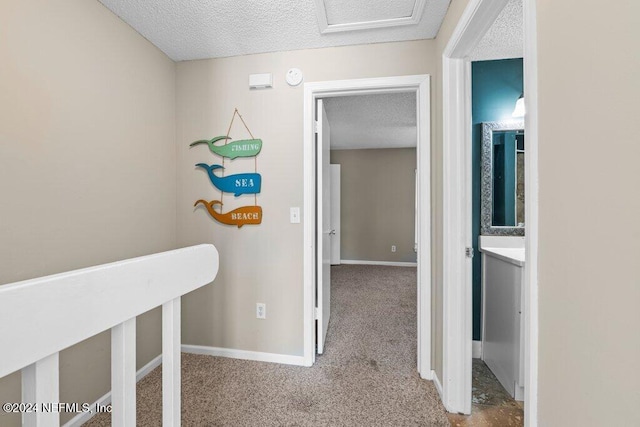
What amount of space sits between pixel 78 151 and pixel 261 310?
4.94 ft

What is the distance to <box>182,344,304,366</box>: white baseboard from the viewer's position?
2021 millimetres

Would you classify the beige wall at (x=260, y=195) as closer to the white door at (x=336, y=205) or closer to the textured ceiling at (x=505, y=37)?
the textured ceiling at (x=505, y=37)

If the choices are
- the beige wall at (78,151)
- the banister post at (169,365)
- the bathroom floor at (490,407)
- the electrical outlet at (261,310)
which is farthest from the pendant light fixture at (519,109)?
the beige wall at (78,151)

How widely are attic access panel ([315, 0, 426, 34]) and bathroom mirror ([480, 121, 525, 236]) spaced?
109 cm

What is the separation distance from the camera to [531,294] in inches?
32.4

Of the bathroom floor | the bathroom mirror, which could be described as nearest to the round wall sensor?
the bathroom mirror

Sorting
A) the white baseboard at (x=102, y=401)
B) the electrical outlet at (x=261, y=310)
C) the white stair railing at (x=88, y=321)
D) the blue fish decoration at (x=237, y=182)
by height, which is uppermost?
the blue fish decoration at (x=237, y=182)

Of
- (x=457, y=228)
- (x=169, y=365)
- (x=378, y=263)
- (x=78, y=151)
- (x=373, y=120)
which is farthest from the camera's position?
(x=378, y=263)

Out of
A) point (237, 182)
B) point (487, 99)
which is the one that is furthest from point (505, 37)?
point (237, 182)

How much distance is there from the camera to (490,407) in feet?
5.28

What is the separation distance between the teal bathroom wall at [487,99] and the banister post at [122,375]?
2.32 metres

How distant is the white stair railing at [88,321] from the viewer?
1.09 feet

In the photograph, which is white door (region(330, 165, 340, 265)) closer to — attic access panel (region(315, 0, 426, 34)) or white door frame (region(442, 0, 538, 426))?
attic access panel (region(315, 0, 426, 34))

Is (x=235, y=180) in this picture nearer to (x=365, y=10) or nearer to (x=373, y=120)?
(x=365, y=10)
